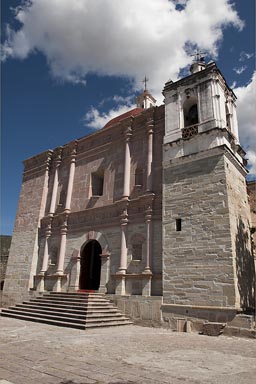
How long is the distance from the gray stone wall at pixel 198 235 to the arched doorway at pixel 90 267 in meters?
5.14

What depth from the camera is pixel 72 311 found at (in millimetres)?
10539

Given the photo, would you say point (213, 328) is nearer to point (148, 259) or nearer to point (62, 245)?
point (148, 259)

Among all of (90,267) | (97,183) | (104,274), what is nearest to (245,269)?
(104,274)

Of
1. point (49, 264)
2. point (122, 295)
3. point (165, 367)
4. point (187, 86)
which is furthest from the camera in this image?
point (49, 264)

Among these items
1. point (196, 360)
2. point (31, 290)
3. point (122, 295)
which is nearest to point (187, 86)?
point (122, 295)

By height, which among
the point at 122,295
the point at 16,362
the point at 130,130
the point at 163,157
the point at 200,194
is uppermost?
the point at 130,130

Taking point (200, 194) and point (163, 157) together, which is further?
point (163, 157)

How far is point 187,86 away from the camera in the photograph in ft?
41.3

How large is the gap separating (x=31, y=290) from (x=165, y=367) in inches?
481

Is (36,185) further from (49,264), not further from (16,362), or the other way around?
(16,362)

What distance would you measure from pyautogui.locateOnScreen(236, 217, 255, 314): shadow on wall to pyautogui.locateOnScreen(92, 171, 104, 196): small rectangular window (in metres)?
7.52

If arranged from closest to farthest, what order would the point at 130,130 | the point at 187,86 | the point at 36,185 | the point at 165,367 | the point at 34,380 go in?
1. the point at 34,380
2. the point at 165,367
3. the point at 187,86
4. the point at 130,130
5. the point at 36,185

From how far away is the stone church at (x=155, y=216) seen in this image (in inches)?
382

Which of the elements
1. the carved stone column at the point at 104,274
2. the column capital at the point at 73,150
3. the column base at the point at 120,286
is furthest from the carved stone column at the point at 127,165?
the column capital at the point at 73,150
